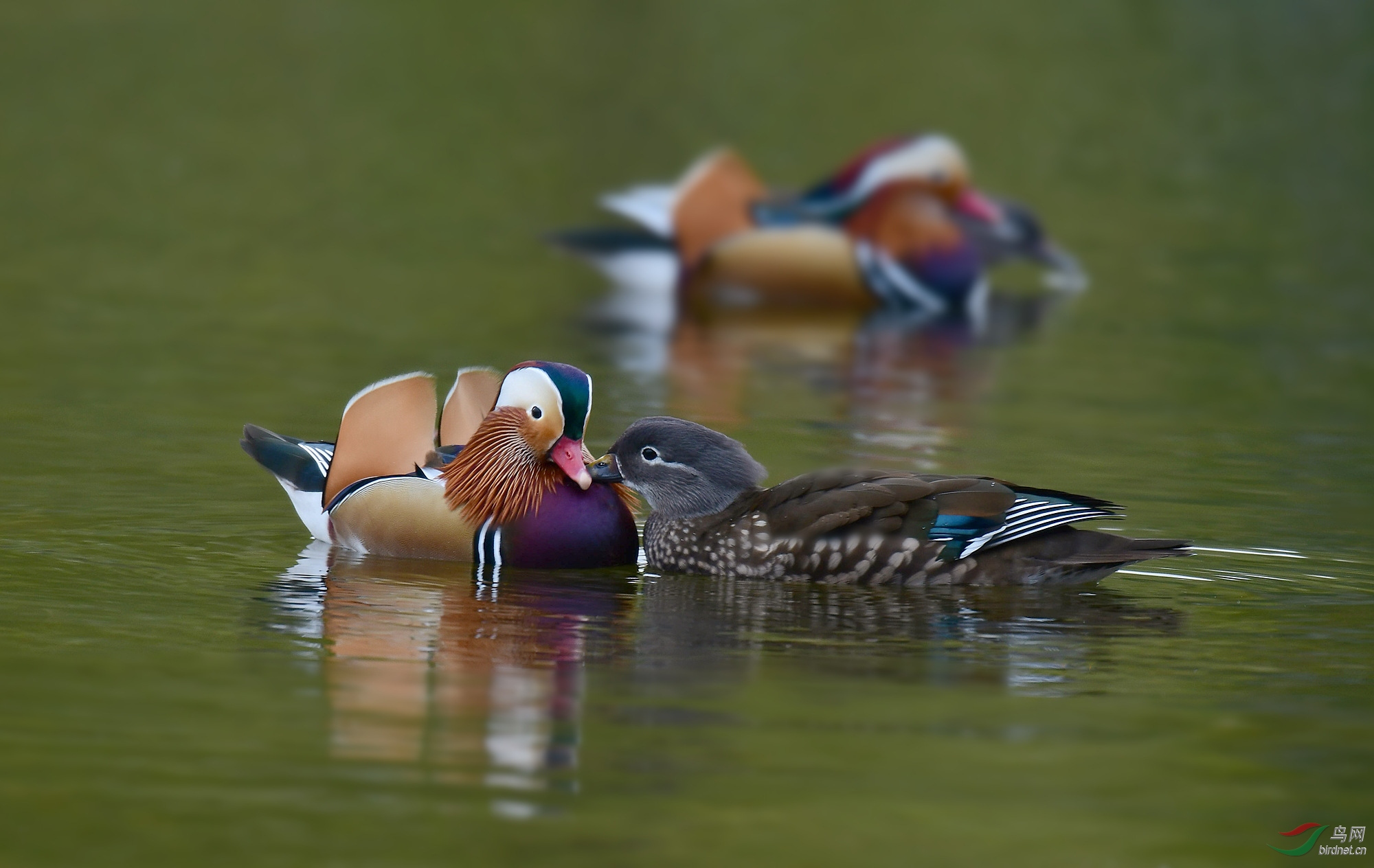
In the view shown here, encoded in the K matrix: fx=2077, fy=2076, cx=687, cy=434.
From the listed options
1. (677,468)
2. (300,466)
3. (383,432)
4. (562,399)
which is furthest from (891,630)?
(300,466)

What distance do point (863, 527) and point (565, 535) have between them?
129 centimetres

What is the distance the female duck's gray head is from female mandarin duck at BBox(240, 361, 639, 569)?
5.6 inches

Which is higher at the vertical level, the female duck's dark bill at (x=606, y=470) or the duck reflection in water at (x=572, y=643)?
the female duck's dark bill at (x=606, y=470)

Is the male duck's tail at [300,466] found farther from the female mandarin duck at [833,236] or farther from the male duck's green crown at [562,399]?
the female mandarin duck at [833,236]

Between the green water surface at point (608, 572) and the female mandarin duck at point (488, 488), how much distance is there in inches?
8.6

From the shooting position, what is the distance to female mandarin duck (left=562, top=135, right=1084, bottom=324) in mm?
19016

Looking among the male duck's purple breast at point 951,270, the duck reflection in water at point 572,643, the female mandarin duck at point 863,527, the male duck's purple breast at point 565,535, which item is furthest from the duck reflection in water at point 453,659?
the male duck's purple breast at point 951,270

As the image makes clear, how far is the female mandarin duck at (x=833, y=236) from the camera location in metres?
19.0

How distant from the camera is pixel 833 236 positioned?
19.2 metres

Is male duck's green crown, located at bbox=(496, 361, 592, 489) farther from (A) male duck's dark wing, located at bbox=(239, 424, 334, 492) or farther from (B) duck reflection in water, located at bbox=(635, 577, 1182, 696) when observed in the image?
(A) male duck's dark wing, located at bbox=(239, 424, 334, 492)

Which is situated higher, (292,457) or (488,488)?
(292,457)

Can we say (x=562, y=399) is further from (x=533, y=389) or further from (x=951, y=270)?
(x=951, y=270)

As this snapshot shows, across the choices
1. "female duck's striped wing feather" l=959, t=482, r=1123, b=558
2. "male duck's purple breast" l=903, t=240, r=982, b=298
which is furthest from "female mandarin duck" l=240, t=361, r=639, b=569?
"male duck's purple breast" l=903, t=240, r=982, b=298

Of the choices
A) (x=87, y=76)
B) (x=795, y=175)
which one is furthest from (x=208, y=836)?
(x=87, y=76)
